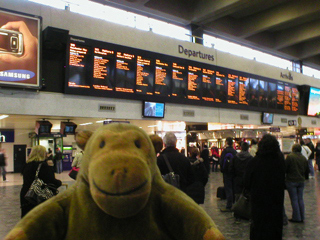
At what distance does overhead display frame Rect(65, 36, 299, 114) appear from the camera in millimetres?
8656

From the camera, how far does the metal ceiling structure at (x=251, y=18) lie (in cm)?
1364

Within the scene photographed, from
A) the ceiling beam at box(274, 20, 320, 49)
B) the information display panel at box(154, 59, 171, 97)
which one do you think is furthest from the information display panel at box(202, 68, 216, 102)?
the ceiling beam at box(274, 20, 320, 49)

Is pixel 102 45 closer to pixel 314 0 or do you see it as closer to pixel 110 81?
pixel 110 81

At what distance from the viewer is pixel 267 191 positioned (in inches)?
160

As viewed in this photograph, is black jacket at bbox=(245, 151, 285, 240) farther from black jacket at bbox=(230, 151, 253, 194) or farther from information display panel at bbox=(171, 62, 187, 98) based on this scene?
information display panel at bbox=(171, 62, 187, 98)

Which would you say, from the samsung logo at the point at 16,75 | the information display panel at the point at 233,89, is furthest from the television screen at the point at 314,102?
the samsung logo at the point at 16,75

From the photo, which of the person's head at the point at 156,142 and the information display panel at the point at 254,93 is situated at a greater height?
the information display panel at the point at 254,93

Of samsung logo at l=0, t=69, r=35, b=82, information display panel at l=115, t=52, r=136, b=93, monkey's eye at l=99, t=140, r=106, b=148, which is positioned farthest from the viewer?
information display panel at l=115, t=52, r=136, b=93

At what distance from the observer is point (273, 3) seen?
50.7ft

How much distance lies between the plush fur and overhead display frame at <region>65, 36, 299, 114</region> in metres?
7.28

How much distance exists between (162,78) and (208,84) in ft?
7.61

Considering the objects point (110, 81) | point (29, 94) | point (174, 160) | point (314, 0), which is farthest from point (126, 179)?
point (314, 0)

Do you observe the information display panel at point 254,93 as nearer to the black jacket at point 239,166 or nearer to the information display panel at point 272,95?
the information display panel at point 272,95

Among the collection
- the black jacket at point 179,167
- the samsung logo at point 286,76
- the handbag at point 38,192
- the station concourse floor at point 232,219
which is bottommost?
the station concourse floor at point 232,219
